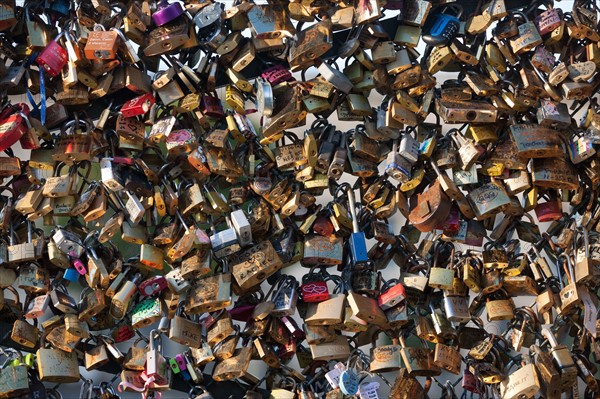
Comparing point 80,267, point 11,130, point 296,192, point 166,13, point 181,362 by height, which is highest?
point 166,13

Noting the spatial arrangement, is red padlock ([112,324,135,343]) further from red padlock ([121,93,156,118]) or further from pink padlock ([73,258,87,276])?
red padlock ([121,93,156,118])

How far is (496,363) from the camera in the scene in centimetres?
380

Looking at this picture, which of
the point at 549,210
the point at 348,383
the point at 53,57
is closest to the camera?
the point at 348,383

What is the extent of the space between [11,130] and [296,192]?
0.97 metres

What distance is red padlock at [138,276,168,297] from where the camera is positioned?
3791mm

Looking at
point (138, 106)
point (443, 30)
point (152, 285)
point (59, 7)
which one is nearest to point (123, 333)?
point (152, 285)

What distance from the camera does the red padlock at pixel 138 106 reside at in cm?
377

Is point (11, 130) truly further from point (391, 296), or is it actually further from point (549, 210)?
point (549, 210)

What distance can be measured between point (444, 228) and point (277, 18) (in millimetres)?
915

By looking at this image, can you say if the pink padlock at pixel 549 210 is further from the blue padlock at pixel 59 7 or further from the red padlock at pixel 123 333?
the blue padlock at pixel 59 7

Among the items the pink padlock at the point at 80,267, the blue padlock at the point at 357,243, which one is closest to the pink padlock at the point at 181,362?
the pink padlock at the point at 80,267

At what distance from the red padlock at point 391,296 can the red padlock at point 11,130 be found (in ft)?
4.39

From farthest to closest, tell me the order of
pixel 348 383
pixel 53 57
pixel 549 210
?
pixel 549 210
pixel 53 57
pixel 348 383

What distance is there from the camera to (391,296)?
3.79 metres
